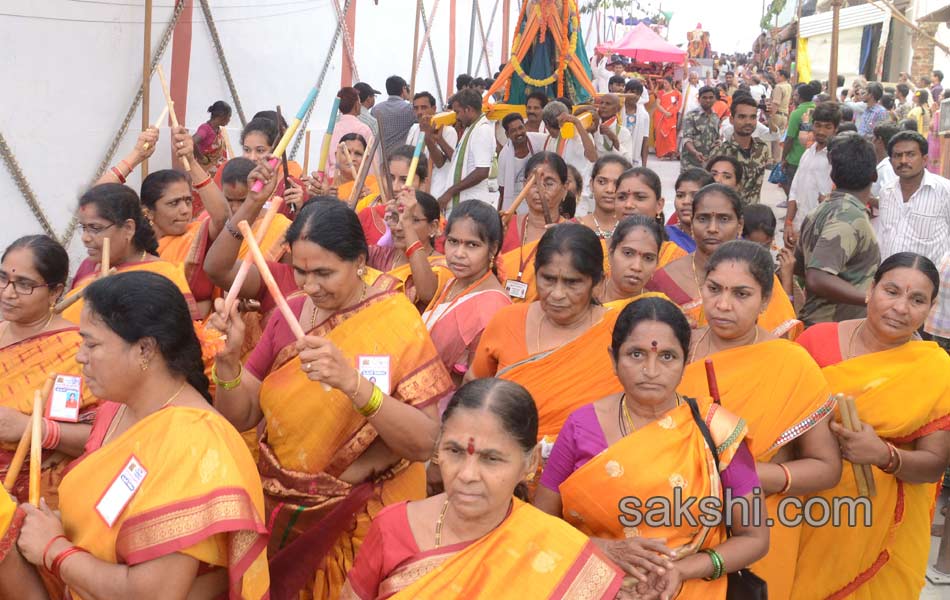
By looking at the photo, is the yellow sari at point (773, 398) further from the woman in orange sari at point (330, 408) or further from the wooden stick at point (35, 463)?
the wooden stick at point (35, 463)

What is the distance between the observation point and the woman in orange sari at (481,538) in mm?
2346

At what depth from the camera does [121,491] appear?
2361 millimetres

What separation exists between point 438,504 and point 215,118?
6.86 m

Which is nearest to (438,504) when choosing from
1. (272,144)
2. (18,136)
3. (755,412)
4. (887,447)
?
(755,412)

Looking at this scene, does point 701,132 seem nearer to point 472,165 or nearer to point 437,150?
point 437,150

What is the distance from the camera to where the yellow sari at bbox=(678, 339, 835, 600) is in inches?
125

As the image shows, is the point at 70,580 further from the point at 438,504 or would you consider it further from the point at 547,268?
the point at 547,268

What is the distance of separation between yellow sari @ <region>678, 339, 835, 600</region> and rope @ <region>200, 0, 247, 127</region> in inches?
296

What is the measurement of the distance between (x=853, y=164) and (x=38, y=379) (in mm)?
3936

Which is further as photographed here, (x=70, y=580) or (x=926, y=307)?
(x=926, y=307)

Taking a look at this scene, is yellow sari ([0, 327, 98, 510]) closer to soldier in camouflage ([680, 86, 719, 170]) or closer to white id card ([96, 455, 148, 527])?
white id card ([96, 455, 148, 527])

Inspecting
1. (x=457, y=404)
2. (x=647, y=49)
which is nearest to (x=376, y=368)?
(x=457, y=404)

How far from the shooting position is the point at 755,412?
3215 mm

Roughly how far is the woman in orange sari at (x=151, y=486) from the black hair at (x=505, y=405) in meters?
0.56
